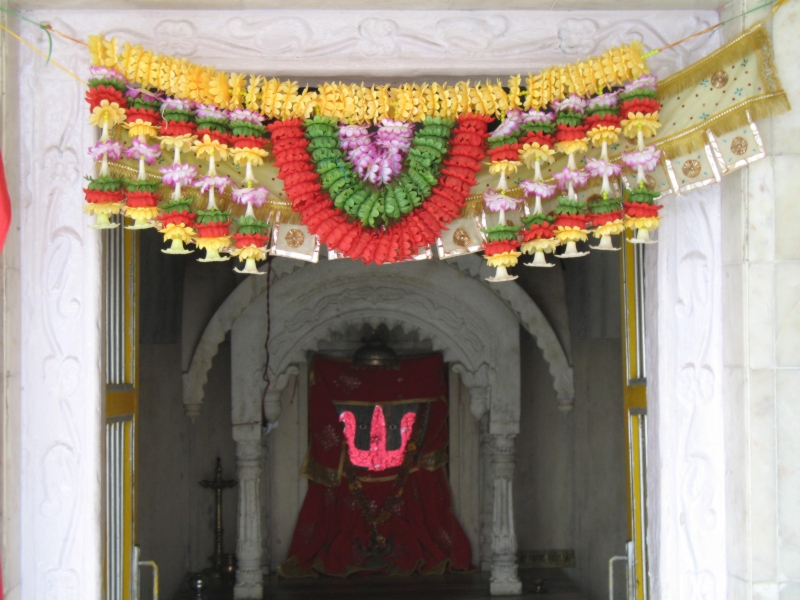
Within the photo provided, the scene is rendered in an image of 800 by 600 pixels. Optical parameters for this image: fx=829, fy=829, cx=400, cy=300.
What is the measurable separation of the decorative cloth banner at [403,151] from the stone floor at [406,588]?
3.82m

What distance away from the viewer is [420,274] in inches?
222

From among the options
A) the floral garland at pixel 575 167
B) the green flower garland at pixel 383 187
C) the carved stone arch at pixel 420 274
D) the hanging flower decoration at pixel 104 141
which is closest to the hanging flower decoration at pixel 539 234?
the floral garland at pixel 575 167

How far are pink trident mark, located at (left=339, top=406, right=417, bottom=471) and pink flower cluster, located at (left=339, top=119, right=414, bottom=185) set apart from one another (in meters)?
3.98

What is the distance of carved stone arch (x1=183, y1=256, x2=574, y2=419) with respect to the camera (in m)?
5.55

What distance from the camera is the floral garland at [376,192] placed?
2.83 m

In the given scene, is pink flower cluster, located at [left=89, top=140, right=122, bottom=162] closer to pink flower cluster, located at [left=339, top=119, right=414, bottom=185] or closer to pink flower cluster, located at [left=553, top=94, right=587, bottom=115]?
pink flower cluster, located at [left=339, top=119, right=414, bottom=185]

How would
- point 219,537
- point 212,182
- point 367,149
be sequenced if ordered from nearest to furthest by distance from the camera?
point 212,182 → point 367,149 → point 219,537

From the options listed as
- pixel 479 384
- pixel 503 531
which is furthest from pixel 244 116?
pixel 503 531

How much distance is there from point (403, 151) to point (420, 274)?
277 centimetres

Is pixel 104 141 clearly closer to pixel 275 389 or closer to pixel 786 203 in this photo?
pixel 786 203

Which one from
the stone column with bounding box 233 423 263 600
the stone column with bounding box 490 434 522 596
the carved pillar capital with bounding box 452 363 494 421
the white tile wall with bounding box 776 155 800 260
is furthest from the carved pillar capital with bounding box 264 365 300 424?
the white tile wall with bounding box 776 155 800 260

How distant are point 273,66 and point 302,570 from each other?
4608 millimetres

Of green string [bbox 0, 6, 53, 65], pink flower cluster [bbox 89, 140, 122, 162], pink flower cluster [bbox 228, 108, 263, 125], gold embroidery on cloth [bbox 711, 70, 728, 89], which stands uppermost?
green string [bbox 0, 6, 53, 65]

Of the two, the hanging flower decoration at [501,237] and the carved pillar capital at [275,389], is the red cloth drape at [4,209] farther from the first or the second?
the carved pillar capital at [275,389]
